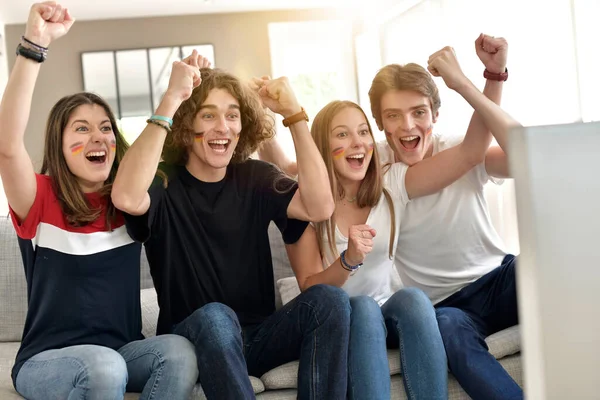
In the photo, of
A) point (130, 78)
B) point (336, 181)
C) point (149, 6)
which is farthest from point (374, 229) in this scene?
point (130, 78)

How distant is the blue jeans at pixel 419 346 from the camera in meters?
1.73

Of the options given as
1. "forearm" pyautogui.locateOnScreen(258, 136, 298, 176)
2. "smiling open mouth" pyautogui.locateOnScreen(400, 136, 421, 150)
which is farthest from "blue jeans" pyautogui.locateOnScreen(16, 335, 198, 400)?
"smiling open mouth" pyautogui.locateOnScreen(400, 136, 421, 150)

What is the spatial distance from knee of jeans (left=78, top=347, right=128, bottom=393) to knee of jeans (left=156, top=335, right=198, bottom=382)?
95 mm

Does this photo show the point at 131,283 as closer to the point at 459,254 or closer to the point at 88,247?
the point at 88,247

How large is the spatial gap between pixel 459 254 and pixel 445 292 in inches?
4.8

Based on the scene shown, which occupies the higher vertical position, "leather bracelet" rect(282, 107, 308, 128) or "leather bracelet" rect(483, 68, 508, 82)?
"leather bracelet" rect(483, 68, 508, 82)

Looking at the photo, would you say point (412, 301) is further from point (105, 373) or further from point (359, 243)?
point (105, 373)

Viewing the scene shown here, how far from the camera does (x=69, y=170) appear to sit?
1.88m

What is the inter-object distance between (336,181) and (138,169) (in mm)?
649

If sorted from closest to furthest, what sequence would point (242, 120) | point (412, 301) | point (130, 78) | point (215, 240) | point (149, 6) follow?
point (412, 301), point (215, 240), point (242, 120), point (149, 6), point (130, 78)

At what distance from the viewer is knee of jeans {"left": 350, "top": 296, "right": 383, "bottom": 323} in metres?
1.78

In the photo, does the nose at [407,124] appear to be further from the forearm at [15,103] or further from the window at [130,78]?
the window at [130,78]

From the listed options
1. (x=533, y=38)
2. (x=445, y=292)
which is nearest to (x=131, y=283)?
(x=445, y=292)

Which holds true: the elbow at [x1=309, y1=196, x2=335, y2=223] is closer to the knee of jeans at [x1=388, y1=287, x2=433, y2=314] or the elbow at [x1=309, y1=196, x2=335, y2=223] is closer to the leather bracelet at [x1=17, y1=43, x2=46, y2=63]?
the knee of jeans at [x1=388, y1=287, x2=433, y2=314]
